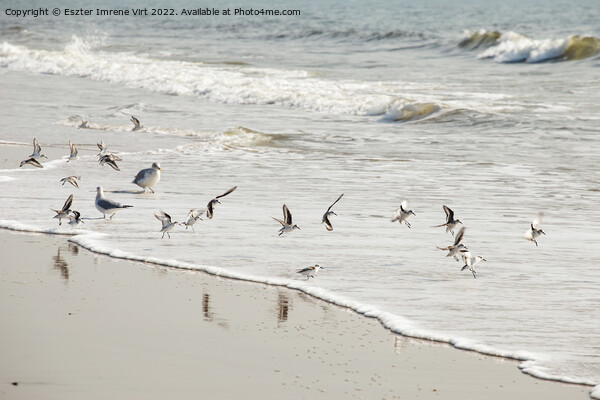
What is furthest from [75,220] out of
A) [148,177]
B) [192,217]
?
[148,177]

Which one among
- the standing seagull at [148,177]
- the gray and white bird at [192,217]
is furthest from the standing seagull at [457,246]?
the standing seagull at [148,177]

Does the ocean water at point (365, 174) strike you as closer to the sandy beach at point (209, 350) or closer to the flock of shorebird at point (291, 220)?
the flock of shorebird at point (291, 220)

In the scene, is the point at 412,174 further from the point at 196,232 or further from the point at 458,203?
the point at 196,232

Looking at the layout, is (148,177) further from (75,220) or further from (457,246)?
(457,246)

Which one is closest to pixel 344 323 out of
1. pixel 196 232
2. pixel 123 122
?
pixel 196 232

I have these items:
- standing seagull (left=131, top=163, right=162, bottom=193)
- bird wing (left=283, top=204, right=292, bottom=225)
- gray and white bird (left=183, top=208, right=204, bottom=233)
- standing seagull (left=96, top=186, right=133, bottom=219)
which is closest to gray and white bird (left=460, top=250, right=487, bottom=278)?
bird wing (left=283, top=204, right=292, bottom=225)

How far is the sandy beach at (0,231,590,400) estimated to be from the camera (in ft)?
17.2

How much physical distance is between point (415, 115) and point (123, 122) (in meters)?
6.50

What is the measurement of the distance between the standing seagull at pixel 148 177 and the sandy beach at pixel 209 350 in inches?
156

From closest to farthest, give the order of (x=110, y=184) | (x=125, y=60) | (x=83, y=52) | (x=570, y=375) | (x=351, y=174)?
(x=570, y=375) < (x=110, y=184) < (x=351, y=174) < (x=125, y=60) < (x=83, y=52)

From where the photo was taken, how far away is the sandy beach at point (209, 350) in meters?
5.24

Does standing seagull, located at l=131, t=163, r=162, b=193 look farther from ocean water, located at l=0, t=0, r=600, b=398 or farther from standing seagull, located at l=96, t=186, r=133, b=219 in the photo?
standing seagull, located at l=96, t=186, r=133, b=219

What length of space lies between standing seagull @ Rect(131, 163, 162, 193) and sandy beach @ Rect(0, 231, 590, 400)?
13.0 ft

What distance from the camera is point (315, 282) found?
7.68 meters
